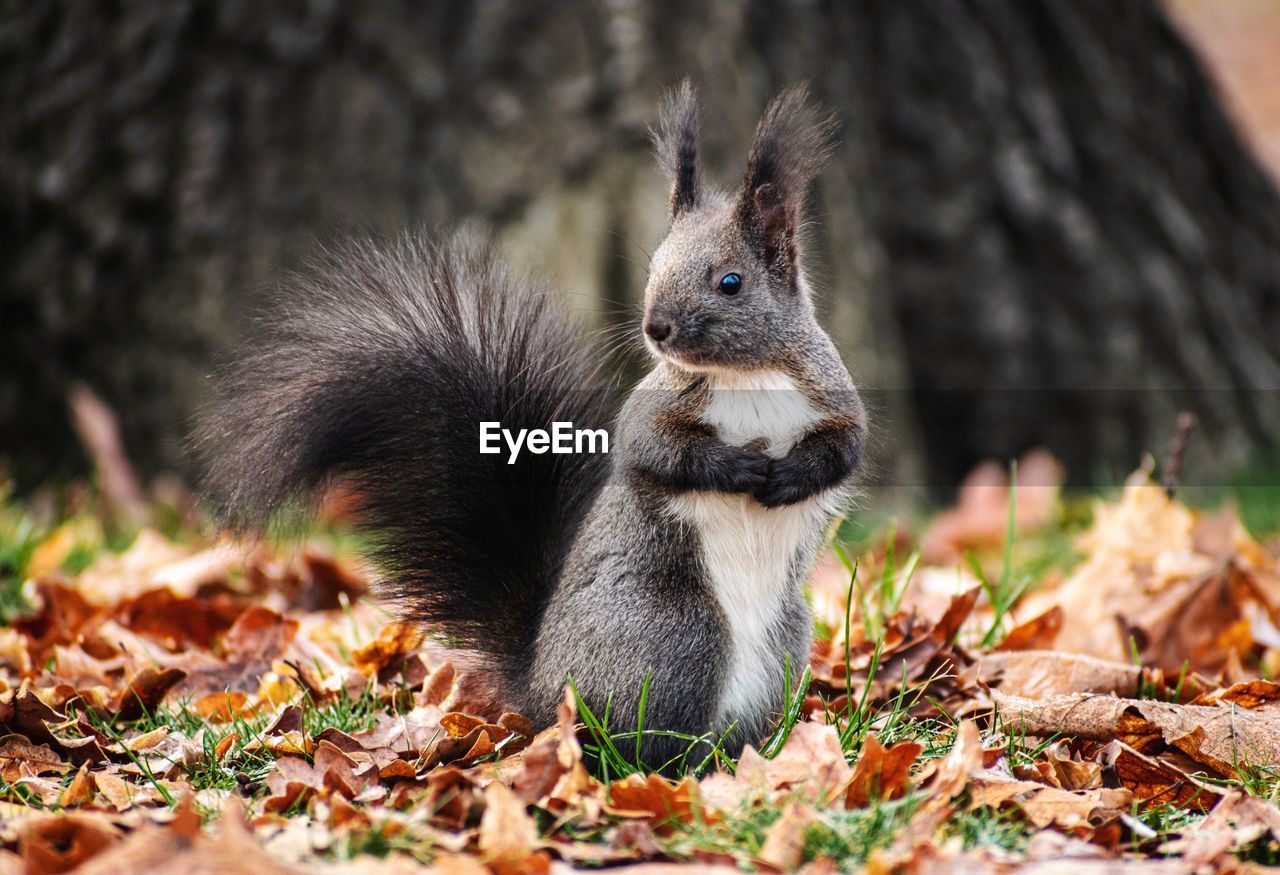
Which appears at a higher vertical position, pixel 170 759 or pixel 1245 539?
pixel 1245 539

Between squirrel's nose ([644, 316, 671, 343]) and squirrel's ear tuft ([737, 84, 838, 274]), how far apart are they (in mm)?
184

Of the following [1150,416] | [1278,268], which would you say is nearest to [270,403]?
[1150,416]

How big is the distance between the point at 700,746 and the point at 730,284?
64 centimetres

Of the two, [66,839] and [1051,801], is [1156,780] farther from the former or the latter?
[66,839]

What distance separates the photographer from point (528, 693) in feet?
6.24

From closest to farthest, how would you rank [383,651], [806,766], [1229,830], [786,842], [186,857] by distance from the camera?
[186,857] < [786,842] < [1229,830] < [806,766] < [383,651]

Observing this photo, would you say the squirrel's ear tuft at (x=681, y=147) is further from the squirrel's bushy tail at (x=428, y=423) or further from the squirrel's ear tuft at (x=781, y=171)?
the squirrel's bushy tail at (x=428, y=423)

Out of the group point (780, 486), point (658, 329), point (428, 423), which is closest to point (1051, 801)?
point (780, 486)

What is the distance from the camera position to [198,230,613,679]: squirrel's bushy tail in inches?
74.8

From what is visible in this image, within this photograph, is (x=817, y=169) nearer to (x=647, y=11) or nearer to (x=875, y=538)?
(x=875, y=538)

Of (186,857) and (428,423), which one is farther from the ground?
(428,423)

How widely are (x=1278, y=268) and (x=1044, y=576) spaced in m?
2.58

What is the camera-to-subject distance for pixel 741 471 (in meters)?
1.76

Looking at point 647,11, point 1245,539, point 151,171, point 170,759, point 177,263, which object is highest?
point 647,11
